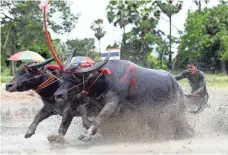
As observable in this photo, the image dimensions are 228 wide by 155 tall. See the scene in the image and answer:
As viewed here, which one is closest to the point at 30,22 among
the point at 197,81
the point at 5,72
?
the point at 5,72

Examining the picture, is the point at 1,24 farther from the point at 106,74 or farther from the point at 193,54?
the point at 106,74

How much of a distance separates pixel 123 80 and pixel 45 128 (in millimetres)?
3435

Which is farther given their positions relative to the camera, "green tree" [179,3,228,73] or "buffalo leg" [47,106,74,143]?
"green tree" [179,3,228,73]

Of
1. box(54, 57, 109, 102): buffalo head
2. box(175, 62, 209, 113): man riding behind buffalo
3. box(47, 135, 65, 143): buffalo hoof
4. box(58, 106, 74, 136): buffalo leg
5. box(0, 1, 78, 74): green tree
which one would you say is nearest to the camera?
box(54, 57, 109, 102): buffalo head

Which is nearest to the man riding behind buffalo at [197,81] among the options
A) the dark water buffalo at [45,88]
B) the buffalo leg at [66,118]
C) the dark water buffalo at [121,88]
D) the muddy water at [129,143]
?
the muddy water at [129,143]

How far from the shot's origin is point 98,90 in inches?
324

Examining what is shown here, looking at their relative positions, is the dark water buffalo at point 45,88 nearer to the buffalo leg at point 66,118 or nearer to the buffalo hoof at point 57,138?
the buffalo leg at point 66,118

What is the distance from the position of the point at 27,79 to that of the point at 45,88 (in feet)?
1.08

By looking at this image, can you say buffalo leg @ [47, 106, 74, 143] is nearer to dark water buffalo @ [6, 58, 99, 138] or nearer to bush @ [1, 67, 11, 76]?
dark water buffalo @ [6, 58, 99, 138]

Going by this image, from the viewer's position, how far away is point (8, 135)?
9.80 metres

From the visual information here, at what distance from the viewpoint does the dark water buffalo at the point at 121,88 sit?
794cm

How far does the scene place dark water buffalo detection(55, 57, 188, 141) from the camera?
7941mm

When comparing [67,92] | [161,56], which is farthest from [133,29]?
[67,92]

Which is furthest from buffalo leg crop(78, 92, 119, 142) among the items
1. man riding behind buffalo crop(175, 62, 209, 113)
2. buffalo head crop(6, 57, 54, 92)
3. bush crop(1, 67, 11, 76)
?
bush crop(1, 67, 11, 76)
